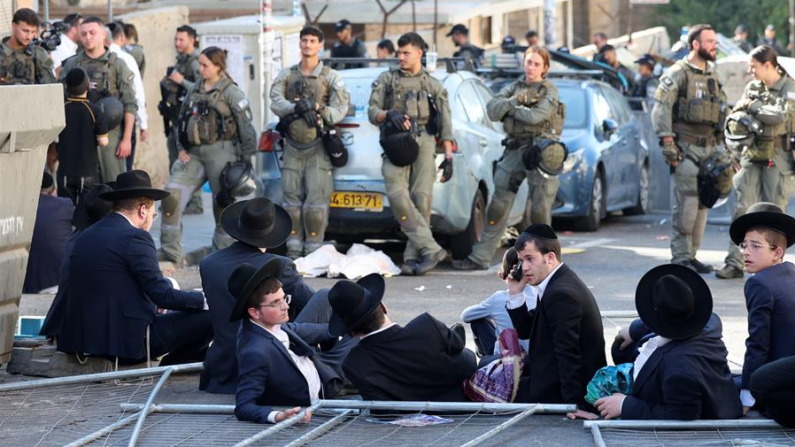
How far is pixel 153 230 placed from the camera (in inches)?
607

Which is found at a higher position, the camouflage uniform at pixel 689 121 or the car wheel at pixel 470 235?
the camouflage uniform at pixel 689 121

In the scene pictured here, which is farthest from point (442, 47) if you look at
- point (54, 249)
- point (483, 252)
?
point (54, 249)

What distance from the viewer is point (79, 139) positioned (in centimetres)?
1255

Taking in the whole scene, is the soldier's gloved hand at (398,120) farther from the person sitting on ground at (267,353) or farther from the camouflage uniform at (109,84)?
the person sitting on ground at (267,353)

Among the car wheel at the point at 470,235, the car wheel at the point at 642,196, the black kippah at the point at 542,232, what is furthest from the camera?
the car wheel at the point at 642,196

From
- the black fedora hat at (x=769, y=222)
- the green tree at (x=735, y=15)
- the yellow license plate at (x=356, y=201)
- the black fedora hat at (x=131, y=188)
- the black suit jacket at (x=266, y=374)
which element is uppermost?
the green tree at (x=735, y=15)

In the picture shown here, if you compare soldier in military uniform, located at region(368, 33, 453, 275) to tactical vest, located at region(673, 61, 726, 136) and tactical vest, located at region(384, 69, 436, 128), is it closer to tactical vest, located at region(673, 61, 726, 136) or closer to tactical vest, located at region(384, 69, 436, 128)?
tactical vest, located at region(384, 69, 436, 128)

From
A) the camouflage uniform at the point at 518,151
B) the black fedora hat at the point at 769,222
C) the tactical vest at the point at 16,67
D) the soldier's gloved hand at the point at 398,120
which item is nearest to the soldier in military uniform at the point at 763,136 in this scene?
the camouflage uniform at the point at 518,151

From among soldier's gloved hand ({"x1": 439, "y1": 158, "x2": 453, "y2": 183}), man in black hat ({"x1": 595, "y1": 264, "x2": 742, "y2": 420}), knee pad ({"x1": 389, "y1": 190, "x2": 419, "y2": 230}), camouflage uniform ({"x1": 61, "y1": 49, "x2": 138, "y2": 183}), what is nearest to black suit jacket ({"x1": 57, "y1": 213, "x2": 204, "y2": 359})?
man in black hat ({"x1": 595, "y1": 264, "x2": 742, "y2": 420})

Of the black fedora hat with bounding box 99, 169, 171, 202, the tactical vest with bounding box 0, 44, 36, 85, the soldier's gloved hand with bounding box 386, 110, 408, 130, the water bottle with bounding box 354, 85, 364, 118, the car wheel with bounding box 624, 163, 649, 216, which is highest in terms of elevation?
the tactical vest with bounding box 0, 44, 36, 85

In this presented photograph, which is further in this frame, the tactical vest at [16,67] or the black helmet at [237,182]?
the tactical vest at [16,67]

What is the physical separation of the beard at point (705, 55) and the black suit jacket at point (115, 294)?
18.9 ft

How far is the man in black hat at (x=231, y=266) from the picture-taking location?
770cm

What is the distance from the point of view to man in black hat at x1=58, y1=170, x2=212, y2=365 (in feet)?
26.8
